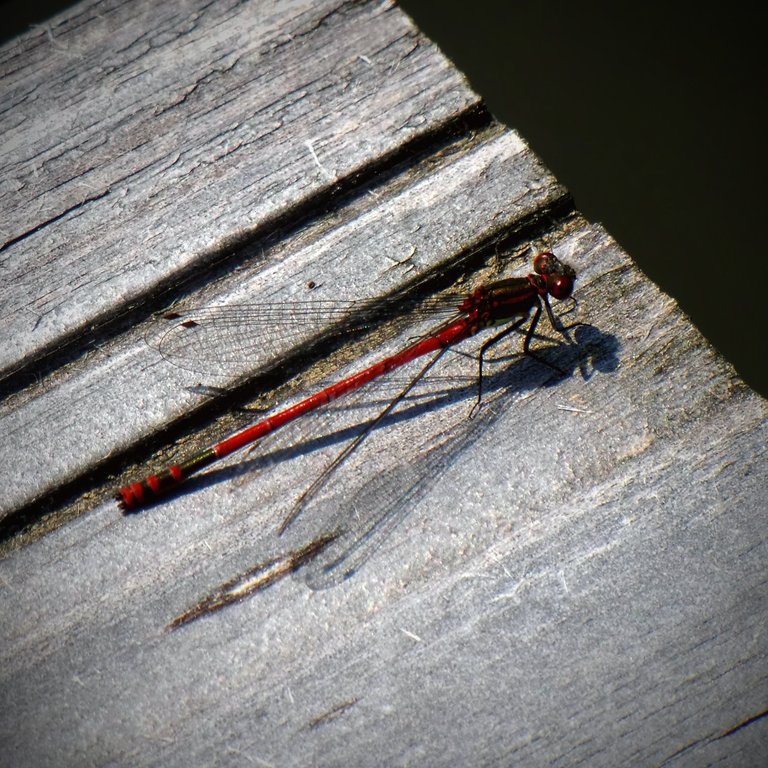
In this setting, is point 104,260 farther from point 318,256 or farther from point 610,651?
point 610,651

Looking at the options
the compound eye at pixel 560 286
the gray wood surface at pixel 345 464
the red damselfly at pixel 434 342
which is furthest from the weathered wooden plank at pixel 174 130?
the compound eye at pixel 560 286

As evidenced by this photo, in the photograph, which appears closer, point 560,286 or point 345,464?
point 345,464

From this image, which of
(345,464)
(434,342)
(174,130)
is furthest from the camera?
(174,130)

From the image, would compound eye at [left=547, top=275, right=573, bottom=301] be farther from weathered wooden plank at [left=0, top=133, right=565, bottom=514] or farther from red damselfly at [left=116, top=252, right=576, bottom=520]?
weathered wooden plank at [left=0, top=133, right=565, bottom=514]

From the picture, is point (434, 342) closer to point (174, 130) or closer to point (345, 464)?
point (345, 464)

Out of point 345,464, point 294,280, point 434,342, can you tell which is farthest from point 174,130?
point 345,464

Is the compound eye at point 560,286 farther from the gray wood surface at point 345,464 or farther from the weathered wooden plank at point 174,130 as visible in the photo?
the weathered wooden plank at point 174,130

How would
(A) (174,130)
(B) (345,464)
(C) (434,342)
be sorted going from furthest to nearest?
(A) (174,130)
(C) (434,342)
(B) (345,464)

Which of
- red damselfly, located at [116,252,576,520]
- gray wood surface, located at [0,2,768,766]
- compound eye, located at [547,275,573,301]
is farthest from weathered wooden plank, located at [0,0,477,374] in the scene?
compound eye, located at [547,275,573,301]
